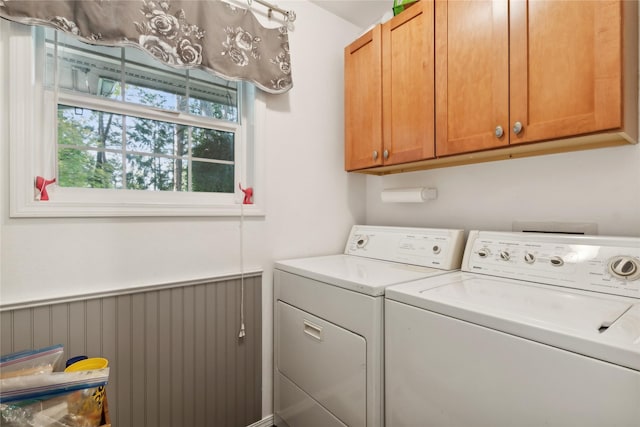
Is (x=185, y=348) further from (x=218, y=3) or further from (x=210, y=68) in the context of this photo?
(x=218, y=3)

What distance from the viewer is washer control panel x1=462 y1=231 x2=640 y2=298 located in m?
1.05

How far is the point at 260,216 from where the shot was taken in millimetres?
1759

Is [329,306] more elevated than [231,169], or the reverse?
[231,169]

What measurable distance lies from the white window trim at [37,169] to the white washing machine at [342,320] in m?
0.65

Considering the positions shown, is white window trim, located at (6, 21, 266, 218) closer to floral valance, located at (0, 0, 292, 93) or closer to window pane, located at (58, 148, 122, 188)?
window pane, located at (58, 148, 122, 188)

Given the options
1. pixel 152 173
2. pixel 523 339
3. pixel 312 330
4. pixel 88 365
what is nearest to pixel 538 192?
pixel 523 339

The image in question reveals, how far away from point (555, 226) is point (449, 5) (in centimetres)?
108

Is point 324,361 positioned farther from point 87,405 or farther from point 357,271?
point 87,405

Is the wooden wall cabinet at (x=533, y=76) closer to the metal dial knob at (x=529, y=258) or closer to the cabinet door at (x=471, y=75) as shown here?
the cabinet door at (x=471, y=75)

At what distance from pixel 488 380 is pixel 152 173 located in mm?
1596

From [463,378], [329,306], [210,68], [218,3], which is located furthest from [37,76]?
[463,378]

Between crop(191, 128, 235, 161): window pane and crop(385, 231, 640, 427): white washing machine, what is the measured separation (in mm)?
1174

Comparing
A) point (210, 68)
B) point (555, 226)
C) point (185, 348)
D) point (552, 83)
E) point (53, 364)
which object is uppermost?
point (210, 68)

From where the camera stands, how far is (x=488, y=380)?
883 millimetres
